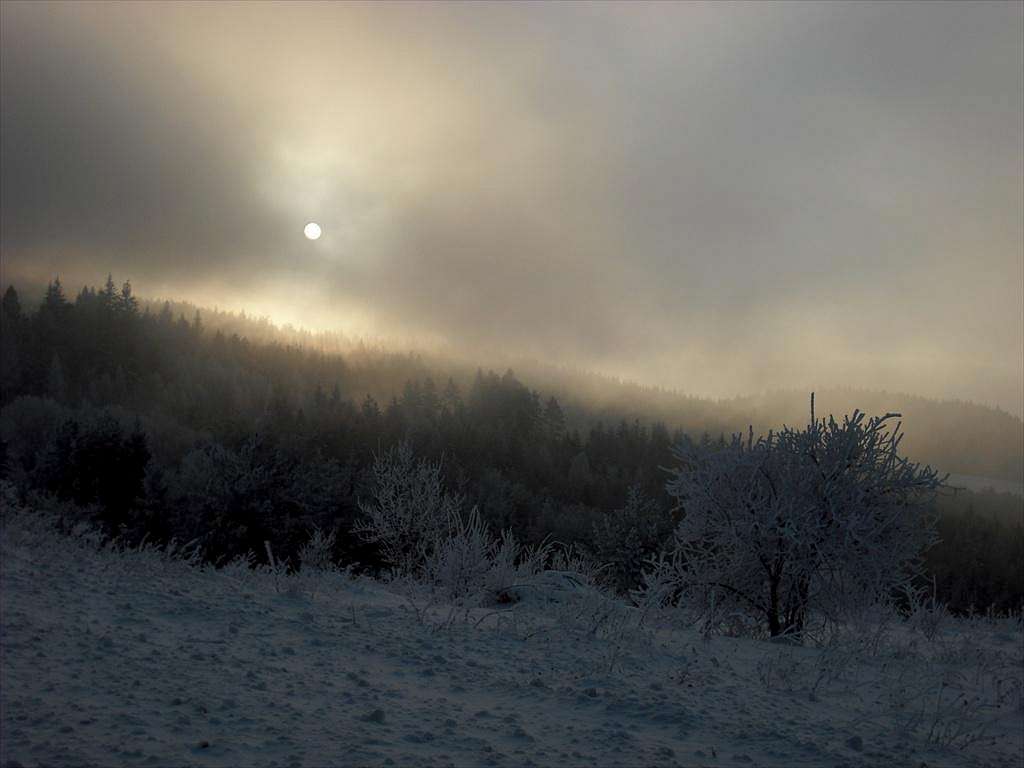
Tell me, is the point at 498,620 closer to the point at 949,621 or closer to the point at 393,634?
the point at 393,634

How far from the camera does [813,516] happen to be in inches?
474

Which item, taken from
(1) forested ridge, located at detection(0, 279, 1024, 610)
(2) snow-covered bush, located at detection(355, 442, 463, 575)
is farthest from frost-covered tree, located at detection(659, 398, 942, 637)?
(2) snow-covered bush, located at detection(355, 442, 463, 575)

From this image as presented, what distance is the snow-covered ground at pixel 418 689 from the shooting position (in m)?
4.45

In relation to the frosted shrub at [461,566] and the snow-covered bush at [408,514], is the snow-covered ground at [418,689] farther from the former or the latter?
the snow-covered bush at [408,514]

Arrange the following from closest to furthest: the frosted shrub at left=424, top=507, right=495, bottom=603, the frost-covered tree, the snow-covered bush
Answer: the frost-covered tree
the frosted shrub at left=424, top=507, right=495, bottom=603
the snow-covered bush

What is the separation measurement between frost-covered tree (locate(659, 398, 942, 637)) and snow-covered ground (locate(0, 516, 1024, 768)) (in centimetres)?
278

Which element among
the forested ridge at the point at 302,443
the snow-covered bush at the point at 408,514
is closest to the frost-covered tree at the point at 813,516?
the forested ridge at the point at 302,443

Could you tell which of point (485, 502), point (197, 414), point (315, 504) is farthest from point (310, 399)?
point (315, 504)

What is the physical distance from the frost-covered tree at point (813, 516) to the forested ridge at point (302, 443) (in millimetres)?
965

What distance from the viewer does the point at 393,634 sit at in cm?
746

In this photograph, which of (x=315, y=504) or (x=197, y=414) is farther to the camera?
(x=197, y=414)

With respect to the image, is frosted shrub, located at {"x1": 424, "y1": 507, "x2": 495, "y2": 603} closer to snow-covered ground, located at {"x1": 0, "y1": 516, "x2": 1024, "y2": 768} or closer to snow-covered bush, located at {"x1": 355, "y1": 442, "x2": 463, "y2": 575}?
snow-covered ground, located at {"x1": 0, "y1": 516, "x2": 1024, "y2": 768}

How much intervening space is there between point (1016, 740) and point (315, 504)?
39.7 metres

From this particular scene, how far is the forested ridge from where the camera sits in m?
37.4
